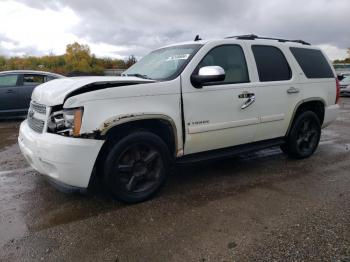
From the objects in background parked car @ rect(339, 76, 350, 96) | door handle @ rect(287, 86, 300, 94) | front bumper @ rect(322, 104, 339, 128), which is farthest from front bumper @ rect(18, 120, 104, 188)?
background parked car @ rect(339, 76, 350, 96)

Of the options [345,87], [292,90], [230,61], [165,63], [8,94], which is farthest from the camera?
[345,87]

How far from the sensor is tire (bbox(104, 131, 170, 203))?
11.7 ft

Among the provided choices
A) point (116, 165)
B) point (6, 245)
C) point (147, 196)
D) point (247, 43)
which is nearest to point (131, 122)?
point (116, 165)

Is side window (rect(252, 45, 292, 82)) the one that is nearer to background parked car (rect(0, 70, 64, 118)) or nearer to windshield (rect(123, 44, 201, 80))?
windshield (rect(123, 44, 201, 80))

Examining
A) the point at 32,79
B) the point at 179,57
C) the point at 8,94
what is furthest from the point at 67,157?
the point at 32,79

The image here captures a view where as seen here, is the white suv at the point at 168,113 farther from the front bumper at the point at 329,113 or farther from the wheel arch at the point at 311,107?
the front bumper at the point at 329,113

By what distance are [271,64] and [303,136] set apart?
4.65 ft

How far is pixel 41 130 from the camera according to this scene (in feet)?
11.9

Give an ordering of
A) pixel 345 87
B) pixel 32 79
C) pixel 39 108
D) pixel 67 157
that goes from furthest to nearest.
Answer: pixel 345 87 < pixel 32 79 < pixel 39 108 < pixel 67 157

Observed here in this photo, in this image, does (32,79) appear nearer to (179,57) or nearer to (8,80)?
(8,80)

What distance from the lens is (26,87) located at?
982cm

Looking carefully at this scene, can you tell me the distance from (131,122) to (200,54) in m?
1.23

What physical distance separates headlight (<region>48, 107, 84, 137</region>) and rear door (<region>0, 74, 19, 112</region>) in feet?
22.9

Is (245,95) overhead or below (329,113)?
overhead
